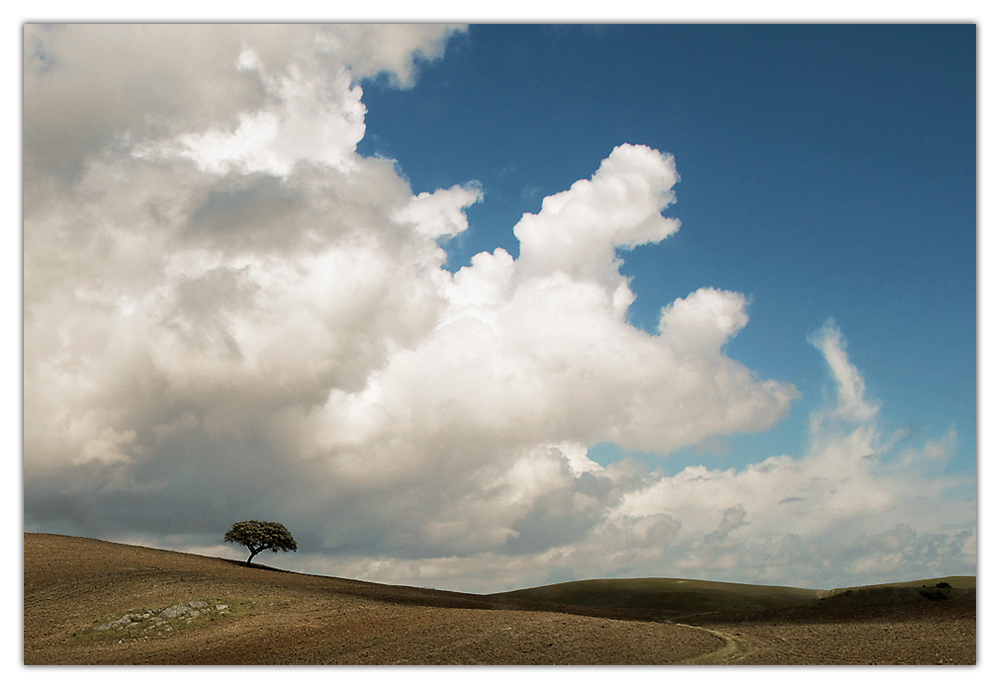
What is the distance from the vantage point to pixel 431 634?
19.1 meters

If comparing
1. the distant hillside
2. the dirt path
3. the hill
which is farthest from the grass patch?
the hill

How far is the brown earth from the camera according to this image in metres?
17.1

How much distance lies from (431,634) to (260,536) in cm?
4469

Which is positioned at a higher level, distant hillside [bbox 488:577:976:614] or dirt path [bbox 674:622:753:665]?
dirt path [bbox 674:622:753:665]

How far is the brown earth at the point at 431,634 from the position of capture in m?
→ 17.1

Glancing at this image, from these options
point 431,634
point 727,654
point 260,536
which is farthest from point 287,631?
point 260,536

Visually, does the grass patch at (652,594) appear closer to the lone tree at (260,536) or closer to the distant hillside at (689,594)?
the distant hillside at (689,594)

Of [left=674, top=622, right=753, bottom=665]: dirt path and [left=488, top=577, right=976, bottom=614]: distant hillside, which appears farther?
[left=488, top=577, right=976, bottom=614]: distant hillside

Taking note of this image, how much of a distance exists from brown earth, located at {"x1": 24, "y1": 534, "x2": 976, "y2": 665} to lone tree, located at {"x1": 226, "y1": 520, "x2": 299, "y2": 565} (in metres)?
29.3

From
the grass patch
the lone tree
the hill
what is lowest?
the grass patch

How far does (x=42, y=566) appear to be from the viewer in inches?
1412

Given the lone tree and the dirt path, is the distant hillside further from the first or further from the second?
the lone tree

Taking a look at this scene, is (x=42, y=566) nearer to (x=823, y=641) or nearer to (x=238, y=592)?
(x=238, y=592)

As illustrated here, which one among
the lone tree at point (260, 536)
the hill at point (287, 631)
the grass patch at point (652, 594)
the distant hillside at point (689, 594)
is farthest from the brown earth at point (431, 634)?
the lone tree at point (260, 536)
